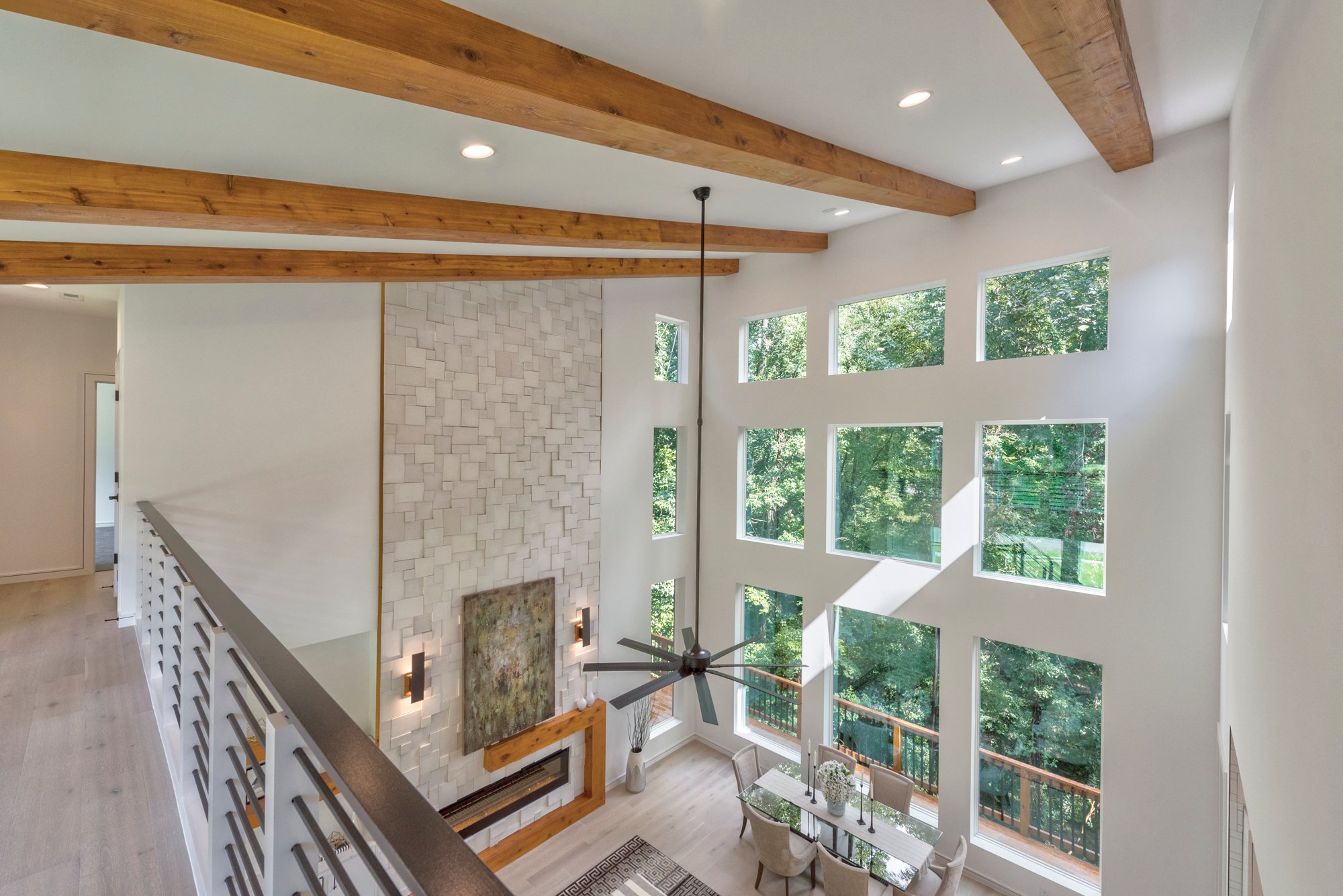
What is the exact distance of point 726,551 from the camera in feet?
23.4

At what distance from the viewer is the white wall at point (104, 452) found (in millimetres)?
5652

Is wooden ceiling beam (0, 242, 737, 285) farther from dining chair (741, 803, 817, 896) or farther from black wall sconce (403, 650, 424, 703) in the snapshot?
dining chair (741, 803, 817, 896)

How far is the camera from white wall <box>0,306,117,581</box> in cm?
513

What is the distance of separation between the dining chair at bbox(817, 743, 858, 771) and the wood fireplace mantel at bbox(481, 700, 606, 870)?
7.52 feet

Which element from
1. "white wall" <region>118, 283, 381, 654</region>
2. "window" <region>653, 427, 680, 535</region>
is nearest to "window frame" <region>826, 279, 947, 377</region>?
"window" <region>653, 427, 680, 535</region>


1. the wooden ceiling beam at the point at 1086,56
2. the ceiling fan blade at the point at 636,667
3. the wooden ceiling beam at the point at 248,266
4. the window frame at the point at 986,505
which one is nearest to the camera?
the wooden ceiling beam at the point at 1086,56

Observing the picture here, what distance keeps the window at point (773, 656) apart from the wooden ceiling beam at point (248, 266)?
4073 millimetres

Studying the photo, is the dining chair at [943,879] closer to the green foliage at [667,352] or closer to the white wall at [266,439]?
the white wall at [266,439]

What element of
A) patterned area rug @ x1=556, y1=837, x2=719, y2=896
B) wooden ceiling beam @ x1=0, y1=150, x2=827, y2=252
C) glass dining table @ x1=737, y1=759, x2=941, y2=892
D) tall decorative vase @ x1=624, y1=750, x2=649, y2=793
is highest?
wooden ceiling beam @ x1=0, y1=150, x2=827, y2=252

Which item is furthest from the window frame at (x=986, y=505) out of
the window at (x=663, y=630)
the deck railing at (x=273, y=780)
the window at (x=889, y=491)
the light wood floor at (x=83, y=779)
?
the light wood floor at (x=83, y=779)

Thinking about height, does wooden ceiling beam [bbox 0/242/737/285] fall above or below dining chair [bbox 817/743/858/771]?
above

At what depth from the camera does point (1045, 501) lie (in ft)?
15.8

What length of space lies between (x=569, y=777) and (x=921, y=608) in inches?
158

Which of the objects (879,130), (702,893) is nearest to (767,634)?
(702,893)
